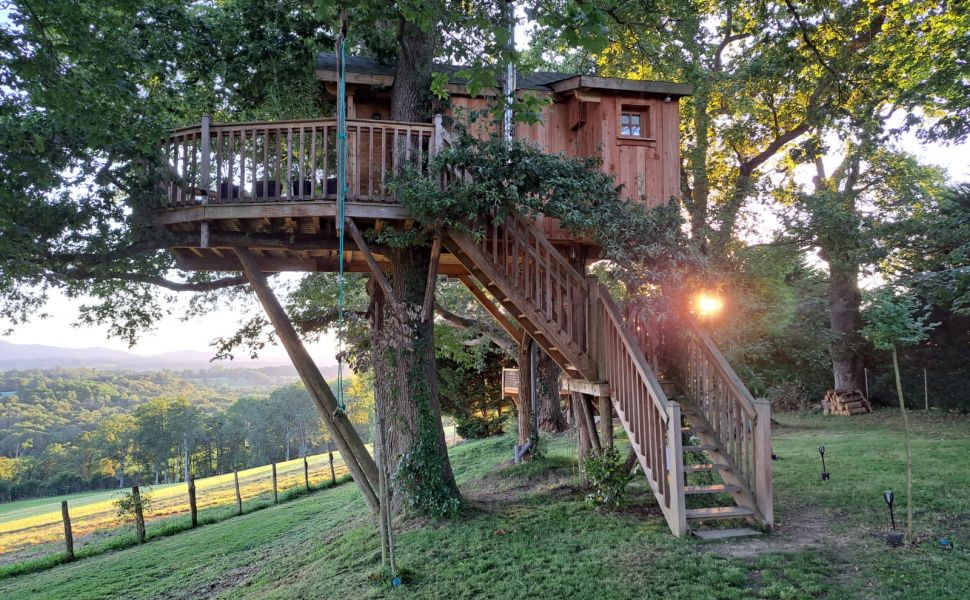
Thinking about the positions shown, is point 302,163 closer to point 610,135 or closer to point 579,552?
point 610,135

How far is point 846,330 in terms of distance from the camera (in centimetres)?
2016

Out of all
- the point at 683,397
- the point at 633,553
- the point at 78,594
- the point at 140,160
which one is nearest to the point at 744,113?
the point at 683,397

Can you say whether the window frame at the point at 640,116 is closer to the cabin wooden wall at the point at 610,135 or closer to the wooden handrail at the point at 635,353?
the cabin wooden wall at the point at 610,135

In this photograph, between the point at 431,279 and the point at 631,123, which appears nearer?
the point at 431,279

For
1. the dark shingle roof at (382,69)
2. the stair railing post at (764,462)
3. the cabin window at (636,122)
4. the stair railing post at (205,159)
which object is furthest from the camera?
the cabin window at (636,122)

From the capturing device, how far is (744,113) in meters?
13.8

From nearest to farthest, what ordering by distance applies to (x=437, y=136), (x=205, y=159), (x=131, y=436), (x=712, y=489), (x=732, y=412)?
(x=712, y=489), (x=732, y=412), (x=205, y=159), (x=437, y=136), (x=131, y=436)

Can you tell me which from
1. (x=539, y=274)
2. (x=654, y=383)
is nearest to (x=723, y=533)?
(x=654, y=383)

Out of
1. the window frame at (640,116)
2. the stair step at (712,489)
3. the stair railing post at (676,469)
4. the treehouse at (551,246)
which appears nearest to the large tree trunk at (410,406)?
the treehouse at (551,246)

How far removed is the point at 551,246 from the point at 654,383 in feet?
8.10

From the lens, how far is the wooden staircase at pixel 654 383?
245 inches

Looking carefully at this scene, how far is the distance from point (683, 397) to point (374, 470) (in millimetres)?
4327

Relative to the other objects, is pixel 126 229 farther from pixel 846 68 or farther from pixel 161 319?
pixel 846 68

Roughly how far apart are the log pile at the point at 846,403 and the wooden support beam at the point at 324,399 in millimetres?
18357
